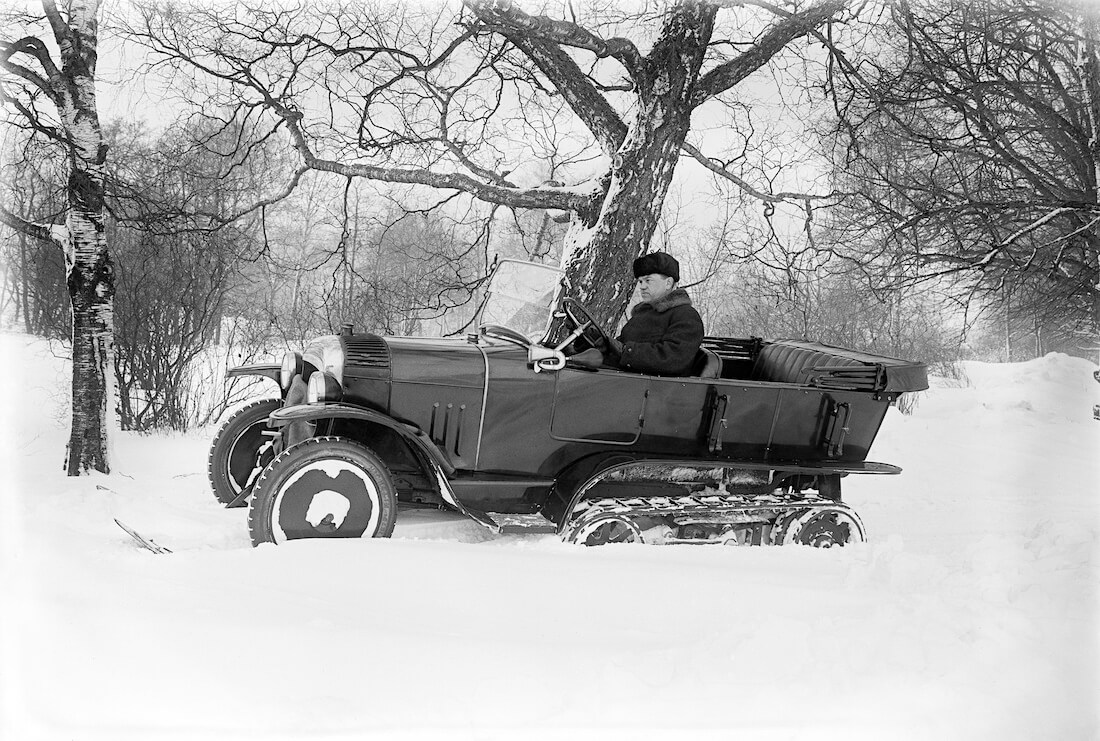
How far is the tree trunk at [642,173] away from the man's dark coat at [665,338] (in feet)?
8.71

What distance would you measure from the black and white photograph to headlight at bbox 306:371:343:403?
13 millimetres

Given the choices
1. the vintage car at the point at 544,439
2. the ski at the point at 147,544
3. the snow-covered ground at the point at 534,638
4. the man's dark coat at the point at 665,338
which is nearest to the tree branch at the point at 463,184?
the vintage car at the point at 544,439

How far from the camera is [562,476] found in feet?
16.0

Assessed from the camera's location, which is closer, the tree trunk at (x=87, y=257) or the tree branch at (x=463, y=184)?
the tree trunk at (x=87, y=257)

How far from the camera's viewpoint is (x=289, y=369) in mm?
5090

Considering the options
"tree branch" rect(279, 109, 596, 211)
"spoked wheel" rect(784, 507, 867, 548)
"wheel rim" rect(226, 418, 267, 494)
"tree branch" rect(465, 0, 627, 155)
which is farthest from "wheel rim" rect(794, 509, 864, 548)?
"tree branch" rect(465, 0, 627, 155)

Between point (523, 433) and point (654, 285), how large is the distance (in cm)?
143

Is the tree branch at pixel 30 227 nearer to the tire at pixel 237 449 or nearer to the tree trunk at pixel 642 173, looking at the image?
the tire at pixel 237 449

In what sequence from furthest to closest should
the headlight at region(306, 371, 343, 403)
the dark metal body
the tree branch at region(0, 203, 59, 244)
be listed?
the tree branch at region(0, 203, 59, 244), the dark metal body, the headlight at region(306, 371, 343, 403)

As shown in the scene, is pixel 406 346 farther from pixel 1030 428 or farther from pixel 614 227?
pixel 1030 428

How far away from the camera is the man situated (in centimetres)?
501

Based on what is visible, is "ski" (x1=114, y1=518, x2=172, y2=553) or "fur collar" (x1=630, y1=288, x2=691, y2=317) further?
"fur collar" (x1=630, y1=288, x2=691, y2=317)

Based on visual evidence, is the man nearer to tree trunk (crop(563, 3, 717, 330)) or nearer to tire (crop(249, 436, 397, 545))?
tire (crop(249, 436, 397, 545))

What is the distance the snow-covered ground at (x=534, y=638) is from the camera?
8.36 ft
